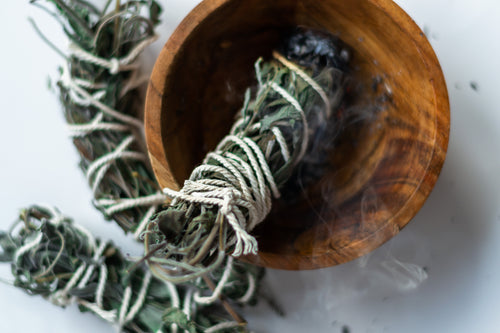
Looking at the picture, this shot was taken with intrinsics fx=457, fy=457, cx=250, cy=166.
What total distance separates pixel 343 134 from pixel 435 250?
10.7 inches

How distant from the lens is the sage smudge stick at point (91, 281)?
740 mm

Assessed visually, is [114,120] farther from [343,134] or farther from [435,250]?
[435,250]

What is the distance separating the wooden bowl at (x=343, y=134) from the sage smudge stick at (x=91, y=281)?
19 centimetres

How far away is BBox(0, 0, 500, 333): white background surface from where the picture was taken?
794 millimetres

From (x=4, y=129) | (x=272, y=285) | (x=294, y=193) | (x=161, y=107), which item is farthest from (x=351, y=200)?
(x=4, y=129)

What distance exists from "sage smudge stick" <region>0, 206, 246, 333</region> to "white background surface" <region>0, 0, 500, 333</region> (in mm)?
68

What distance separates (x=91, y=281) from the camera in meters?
0.75

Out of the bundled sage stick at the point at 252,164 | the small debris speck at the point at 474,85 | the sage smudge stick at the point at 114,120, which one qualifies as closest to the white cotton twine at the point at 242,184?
the bundled sage stick at the point at 252,164

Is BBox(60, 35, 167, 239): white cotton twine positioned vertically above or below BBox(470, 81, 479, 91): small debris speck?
below

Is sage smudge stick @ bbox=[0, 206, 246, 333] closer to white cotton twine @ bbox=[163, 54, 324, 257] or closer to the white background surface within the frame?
the white background surface

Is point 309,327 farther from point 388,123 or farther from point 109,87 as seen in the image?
point 109,87

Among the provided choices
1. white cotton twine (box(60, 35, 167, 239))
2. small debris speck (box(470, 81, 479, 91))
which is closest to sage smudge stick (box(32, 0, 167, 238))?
white cotton twine (box(60, 35, 167, 239))

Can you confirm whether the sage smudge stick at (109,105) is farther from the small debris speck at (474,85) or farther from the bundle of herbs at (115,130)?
the small debris speck at (474,85)

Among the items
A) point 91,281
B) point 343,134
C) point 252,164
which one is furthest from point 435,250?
point 91,281
